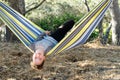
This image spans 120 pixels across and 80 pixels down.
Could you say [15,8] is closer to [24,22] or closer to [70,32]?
[24,22]

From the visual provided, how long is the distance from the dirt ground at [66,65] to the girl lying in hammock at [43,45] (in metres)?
0.53

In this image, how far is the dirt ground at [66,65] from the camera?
449 cm

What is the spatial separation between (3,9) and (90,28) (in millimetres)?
1296

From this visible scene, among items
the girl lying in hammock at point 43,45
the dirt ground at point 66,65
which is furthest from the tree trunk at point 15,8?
the girl lying in hammock at point 43,45

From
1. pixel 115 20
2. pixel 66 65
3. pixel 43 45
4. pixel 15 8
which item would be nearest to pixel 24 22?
pixel 43 45

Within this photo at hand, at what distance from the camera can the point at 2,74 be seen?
4.62 meters

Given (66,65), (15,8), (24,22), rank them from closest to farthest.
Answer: (24,22) < (66,65) < (15,8)

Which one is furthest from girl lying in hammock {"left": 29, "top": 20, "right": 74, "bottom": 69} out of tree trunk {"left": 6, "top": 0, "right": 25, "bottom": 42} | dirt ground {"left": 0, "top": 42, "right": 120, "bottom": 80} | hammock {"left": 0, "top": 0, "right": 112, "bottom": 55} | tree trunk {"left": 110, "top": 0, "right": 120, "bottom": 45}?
tree trunk {"left": 110, "top": 0, "right": 120, "bottom": 45}

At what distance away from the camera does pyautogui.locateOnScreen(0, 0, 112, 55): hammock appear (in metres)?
4.08

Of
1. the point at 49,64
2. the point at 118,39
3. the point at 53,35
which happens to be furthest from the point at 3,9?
the point at 118,39

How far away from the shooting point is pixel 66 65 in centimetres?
493

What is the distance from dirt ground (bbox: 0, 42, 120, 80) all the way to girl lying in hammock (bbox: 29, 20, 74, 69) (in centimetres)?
53

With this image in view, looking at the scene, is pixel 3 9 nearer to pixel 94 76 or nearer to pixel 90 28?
pixel 90 28

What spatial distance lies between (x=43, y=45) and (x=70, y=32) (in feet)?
1.39
